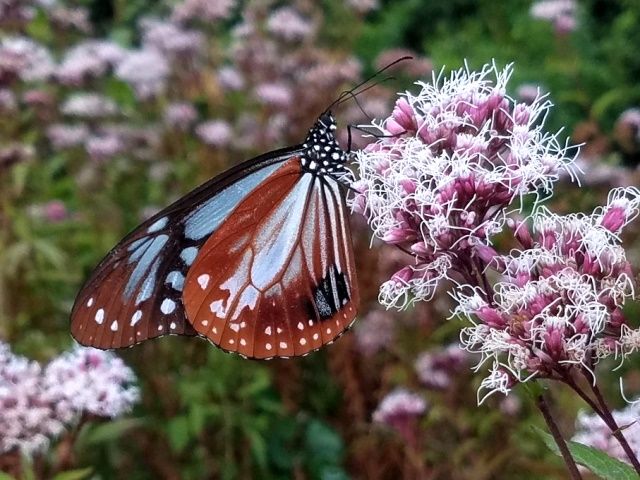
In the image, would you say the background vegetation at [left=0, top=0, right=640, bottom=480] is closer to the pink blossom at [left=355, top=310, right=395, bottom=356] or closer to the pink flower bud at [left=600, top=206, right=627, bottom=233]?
the pink blossom at [left=355, top=310, right=395, bottom=356]

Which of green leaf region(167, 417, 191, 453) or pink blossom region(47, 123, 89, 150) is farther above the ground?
pink blossom region(47, 123, 89, 150)

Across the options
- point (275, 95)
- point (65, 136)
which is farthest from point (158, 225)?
point (65, 136)

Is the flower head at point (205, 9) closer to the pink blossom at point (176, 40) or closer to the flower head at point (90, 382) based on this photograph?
the pink blossom at point (176, 40)

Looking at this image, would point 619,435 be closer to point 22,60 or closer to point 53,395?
point 53,395

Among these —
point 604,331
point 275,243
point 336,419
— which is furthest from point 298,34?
point 604,331

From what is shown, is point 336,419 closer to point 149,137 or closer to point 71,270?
point 71,270

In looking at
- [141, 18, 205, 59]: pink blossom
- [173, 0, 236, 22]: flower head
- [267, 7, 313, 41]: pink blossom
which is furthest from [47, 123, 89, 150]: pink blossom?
[267, 7, 313, 41]: pink blossom
